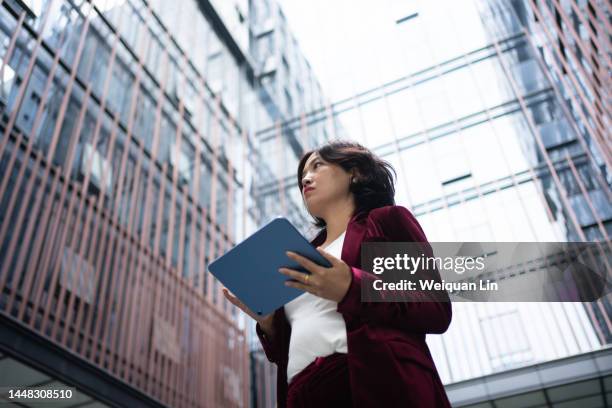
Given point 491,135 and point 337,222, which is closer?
point 337,222

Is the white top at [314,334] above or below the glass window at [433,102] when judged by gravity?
below

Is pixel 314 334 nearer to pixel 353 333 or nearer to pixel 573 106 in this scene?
pixel 353 333

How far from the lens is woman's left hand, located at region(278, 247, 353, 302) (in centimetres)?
120

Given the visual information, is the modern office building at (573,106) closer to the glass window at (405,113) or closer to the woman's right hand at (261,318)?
the glass window at (405,113)

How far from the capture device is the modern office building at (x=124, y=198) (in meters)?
5.66

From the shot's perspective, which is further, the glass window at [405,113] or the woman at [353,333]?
the glass window at [405,113]

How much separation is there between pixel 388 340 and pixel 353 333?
0.07 metres

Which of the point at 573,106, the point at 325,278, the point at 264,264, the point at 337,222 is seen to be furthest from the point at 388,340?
the point at 573,106

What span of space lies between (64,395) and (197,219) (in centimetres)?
419

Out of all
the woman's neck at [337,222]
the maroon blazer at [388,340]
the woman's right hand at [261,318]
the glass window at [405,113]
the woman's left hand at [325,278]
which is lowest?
the maroon blazer at [388,340]

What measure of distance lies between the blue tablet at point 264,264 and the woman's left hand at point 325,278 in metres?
0.02

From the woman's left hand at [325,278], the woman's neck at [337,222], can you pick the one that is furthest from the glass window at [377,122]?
the woman's left hand at [325,278]

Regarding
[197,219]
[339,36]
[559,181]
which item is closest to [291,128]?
[339,36]

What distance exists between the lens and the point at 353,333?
47.7 inches
